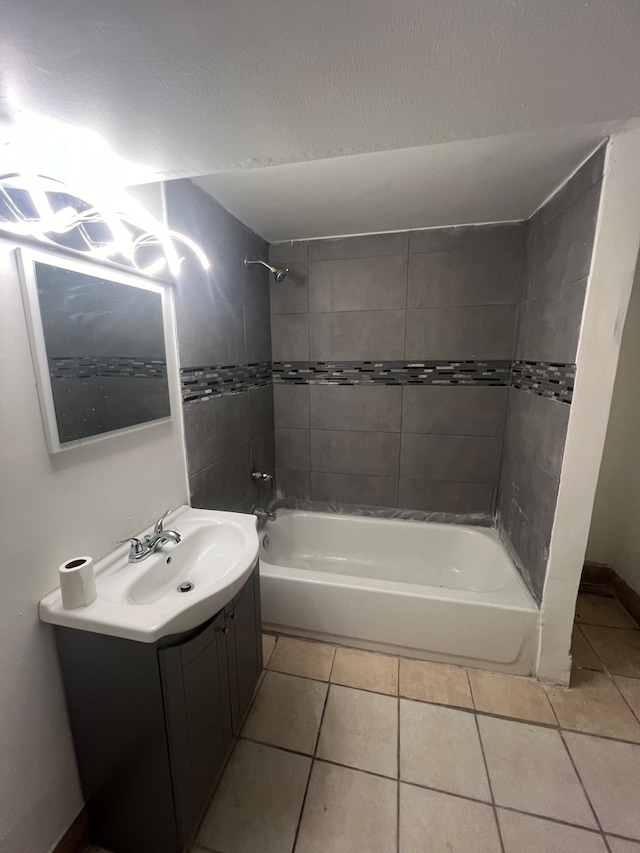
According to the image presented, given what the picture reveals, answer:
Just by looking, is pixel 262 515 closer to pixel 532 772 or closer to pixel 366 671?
pixel 366 671

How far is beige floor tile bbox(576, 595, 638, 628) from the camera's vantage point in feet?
5.93

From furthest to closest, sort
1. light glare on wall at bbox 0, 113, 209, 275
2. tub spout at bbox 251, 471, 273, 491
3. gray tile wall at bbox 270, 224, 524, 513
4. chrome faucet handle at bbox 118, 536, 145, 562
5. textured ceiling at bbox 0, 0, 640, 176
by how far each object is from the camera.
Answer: tub spout at bbox 251, 471, 273, 491 < gray tile wall at bbox 270, 224, 524, 513 < chrome faucet handle at bbox 118, 536, 145, 562 < light glare on wall at bbox 0, 113, 209, 275 < textured ceiling at bbox 0, 0, 640, 176

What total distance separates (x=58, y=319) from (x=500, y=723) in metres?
2.09

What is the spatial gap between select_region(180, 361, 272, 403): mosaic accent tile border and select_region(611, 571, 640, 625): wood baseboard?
2.43m

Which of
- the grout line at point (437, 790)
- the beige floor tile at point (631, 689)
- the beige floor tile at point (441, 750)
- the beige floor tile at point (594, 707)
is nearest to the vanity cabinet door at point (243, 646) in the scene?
the grout line at point (437, 790)

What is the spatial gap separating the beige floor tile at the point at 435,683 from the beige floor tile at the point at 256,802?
530 mm

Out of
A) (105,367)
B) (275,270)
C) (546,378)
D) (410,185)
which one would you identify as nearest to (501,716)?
(546,378)

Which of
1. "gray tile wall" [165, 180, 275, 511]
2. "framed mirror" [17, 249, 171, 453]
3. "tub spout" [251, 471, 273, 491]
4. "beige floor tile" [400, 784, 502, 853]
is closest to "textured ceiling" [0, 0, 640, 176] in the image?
"framed mirror" [17, 249, 171, 453]

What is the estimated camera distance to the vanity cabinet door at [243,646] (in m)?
1.16

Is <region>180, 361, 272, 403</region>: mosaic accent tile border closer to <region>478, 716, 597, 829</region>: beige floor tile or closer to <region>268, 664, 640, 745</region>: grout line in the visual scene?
<region>268, 664, 640, 745</region>: grout line

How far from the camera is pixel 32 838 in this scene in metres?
0.88

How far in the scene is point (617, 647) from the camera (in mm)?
1656

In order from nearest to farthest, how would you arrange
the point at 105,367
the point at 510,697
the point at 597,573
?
the point at 105,367, the point at 510,697, the point at 597,573

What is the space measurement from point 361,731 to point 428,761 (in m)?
0.25
